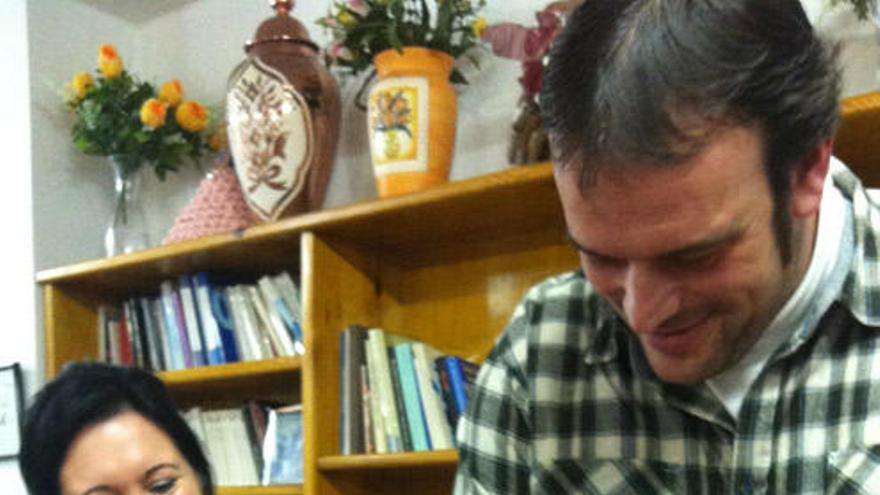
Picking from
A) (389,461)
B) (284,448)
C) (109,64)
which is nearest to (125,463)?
(389,461)

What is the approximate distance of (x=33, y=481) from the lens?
65.2 inches

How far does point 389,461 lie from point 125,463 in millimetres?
493

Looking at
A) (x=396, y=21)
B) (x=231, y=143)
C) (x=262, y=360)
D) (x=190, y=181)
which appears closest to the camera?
(x=396, y=21)

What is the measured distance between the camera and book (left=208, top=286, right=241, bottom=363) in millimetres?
2316

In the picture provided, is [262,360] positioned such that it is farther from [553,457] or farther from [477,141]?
[553,457]

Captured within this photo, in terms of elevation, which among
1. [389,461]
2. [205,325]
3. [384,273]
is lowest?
[389,461]

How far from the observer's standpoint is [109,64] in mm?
2594

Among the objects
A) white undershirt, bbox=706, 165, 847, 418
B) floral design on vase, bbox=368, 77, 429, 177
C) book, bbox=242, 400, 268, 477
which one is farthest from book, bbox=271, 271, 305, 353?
white undershirt, bbox=706, 165, 847, 418

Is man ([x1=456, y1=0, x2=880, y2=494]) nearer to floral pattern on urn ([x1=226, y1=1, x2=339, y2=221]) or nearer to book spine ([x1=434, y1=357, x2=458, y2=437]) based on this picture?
book spine ([x1=434, y1=357, x2=458, y2=437])

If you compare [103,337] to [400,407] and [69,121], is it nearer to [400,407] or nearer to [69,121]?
[69,121]

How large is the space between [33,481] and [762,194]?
4.21 ft

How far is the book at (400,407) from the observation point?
1.96 m

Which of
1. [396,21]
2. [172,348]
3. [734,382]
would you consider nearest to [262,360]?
[172,348]

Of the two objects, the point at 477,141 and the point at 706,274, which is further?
the point at 477,141
